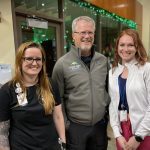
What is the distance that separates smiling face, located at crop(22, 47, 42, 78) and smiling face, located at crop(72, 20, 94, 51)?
0.47 metres

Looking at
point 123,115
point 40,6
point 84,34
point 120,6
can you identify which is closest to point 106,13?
point 120,6

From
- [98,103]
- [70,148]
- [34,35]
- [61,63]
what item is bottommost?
[70,148]

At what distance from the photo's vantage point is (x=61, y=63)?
6.77ft

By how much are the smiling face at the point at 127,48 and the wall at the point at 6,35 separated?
1797mm

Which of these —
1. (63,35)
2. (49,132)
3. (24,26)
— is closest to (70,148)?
(49,132)

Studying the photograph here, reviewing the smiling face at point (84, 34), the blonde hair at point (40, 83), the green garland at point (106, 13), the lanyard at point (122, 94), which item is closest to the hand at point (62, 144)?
the blonde hair at point (40, 83)

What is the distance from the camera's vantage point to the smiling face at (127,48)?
73.1 inches

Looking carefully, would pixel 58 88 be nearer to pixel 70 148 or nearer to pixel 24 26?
pixel 70 148

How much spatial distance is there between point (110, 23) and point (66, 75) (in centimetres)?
548

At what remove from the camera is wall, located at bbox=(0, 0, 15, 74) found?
3.18 meters

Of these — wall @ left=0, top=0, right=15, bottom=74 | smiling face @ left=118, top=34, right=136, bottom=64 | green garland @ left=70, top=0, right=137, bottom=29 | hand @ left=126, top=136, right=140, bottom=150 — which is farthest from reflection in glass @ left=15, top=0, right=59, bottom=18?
hand @ left=126, top=136, right=140, bottom=150

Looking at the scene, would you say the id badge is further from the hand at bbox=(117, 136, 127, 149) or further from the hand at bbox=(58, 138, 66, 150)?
the hand at bbox=(58, 138, 66, 150)

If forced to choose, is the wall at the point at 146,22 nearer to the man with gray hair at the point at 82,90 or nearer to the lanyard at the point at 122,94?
the man with gray hair at the point at 82,90

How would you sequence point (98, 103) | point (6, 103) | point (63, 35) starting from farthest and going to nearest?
point (63, 35) < point (98, 103) < point (6, 103)
